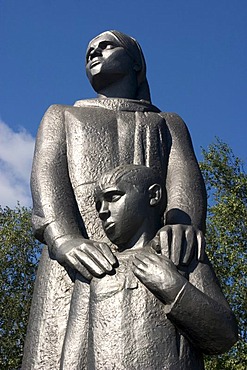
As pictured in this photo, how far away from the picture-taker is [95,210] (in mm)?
5461

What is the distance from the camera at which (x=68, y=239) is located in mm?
5117

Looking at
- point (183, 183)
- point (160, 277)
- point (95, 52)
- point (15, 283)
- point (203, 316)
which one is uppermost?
point (15, 283)

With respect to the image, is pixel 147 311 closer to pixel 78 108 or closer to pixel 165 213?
pixel 165 213

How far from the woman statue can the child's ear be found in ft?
0.74

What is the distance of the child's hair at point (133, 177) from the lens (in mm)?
5105

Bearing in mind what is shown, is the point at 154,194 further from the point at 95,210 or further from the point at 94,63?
the point at 94,63

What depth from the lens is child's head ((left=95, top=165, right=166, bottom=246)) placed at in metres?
5.05

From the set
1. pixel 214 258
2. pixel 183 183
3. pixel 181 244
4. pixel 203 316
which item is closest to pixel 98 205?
pixel 181 244

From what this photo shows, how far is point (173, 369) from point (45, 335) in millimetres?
1011

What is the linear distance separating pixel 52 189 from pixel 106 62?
1354 mm

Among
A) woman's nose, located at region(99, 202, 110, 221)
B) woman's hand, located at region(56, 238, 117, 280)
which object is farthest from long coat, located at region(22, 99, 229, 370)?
woman's nose, located at region(99, 202, 110, 221)

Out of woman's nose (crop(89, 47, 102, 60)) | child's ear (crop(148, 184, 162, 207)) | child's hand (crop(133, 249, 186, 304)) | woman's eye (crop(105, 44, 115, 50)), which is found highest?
woman's eye (crop(105, 44, 115, 50))

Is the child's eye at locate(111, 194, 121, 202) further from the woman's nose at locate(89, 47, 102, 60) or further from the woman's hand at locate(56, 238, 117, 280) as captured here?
the woman's nose at locate(89, 47, 102, 60)

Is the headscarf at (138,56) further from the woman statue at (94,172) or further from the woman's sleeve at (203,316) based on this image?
the woman's sleeve at (203,316)
